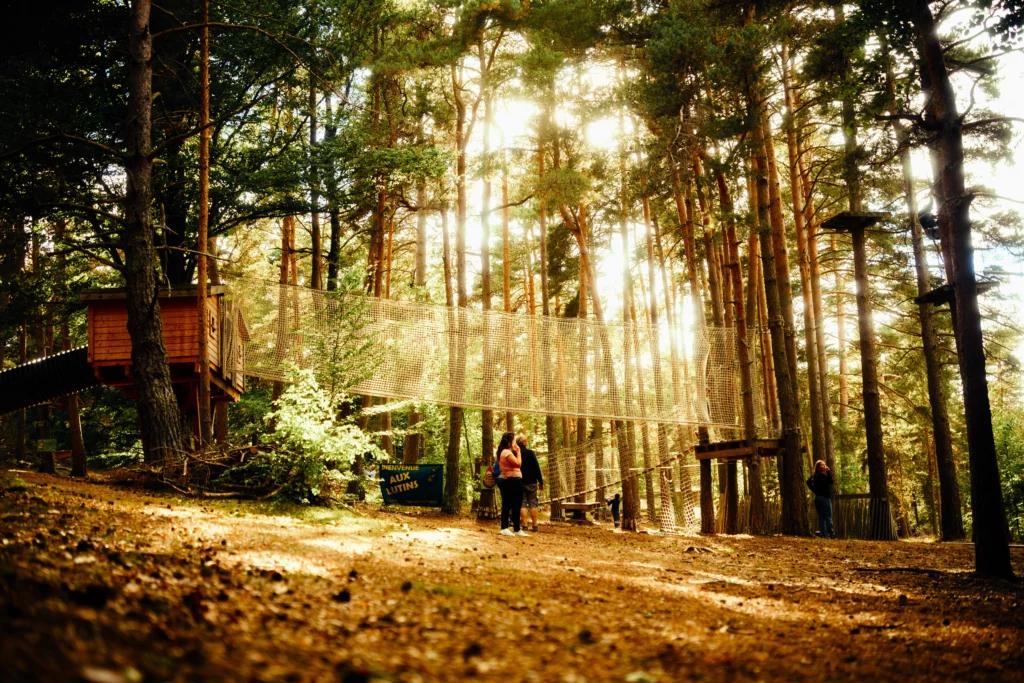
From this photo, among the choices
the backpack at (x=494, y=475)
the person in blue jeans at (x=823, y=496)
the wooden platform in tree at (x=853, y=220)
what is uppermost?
the wooden platform in tree at (x=853, y=220)

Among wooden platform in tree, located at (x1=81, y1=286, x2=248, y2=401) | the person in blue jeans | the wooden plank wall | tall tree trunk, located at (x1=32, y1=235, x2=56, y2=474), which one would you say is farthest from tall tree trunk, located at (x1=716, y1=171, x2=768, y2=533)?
tall tree trunk, located at (x1=32, y1=235, x2=56, y2=474)

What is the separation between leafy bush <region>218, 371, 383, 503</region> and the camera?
8.14 m

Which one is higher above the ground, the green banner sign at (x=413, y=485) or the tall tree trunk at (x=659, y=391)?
the tall tree trunk at (x=659, y=391)

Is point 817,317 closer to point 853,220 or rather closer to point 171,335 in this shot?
point 853,220

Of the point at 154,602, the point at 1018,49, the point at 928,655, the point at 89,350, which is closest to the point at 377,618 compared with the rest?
the point at 154,602

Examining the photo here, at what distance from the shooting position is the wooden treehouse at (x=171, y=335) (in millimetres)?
12258

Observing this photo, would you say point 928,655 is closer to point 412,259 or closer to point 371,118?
point 371,118

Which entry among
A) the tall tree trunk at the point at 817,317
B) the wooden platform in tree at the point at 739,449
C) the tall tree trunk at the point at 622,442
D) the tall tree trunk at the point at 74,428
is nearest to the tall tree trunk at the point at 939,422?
the tall tree trunk at the point at 817,317

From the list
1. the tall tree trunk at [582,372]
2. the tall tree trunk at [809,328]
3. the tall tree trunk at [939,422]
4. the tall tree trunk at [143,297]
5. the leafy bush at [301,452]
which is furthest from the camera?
the tall tree trunk at [809,328]

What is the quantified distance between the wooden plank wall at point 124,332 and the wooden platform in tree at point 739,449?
27.7 feet

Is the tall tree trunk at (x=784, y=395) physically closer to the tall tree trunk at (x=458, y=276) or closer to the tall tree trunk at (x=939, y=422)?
the tall tree trunk at (x=939, y=422)

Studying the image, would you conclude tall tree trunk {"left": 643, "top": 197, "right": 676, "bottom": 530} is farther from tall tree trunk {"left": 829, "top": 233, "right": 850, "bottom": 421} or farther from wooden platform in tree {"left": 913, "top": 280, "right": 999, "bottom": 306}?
tall tree trunk {"left": 829, "top": 233, "right": 850, "bottom": 421}

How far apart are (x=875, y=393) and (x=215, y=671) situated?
543 inches

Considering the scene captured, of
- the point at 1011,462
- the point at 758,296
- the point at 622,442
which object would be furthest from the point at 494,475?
the point at 1011,462
